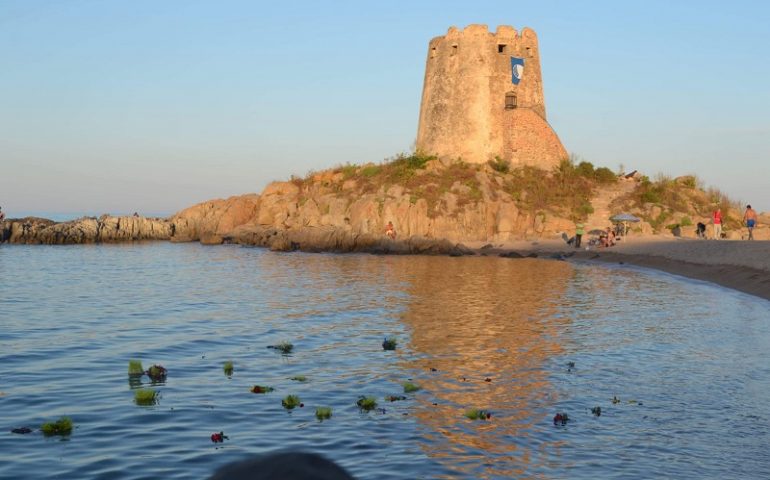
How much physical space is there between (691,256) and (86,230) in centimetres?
5393

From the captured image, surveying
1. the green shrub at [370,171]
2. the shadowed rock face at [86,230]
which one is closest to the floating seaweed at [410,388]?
→ the green shrub at [370,171]

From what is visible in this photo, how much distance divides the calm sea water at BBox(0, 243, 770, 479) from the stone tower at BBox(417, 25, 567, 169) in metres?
35.9

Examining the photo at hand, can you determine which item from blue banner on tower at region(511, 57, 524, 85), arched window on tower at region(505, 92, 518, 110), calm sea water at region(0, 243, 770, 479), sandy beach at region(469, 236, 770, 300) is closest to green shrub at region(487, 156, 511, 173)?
arched window on tower at region(505, 92, 518, 110)

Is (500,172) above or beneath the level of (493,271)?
above

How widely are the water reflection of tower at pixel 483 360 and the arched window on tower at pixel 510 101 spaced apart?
34.2 meters

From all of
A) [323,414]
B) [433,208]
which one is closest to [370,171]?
[433,208]

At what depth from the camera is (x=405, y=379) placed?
49.9 feet

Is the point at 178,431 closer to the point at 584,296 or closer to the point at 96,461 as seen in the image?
the point at 96,461

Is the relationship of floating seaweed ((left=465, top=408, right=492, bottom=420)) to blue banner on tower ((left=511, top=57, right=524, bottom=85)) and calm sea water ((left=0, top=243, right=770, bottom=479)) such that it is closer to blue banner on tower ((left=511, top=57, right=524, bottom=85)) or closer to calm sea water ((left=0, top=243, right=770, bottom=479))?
calm sea water ((left=0, top=243, right=770, bottom=479))

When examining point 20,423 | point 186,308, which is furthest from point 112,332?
point 20,423

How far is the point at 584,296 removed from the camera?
97.7 feet

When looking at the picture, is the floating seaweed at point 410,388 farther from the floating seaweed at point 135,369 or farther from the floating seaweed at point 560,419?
the floating seaweed at point 135,369

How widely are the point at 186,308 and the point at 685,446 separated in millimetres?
19666

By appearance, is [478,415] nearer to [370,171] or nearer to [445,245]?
[445,245]
